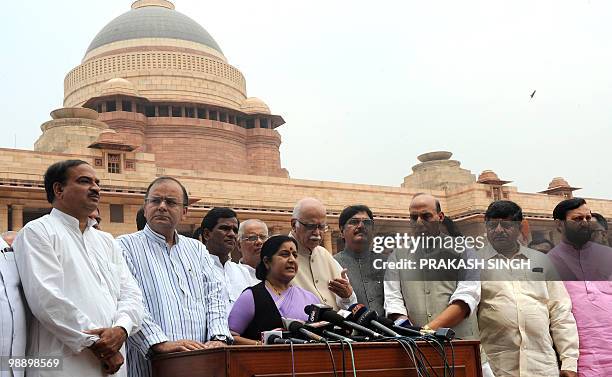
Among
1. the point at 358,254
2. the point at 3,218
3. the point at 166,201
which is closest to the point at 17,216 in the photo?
the point at 3,218

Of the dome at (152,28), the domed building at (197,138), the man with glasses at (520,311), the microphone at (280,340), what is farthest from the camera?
the dome at (152,28)

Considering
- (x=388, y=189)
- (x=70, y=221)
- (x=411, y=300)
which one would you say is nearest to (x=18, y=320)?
(x=70, y=221)

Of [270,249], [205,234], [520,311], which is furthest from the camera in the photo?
[205,234]

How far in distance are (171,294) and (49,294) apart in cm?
67

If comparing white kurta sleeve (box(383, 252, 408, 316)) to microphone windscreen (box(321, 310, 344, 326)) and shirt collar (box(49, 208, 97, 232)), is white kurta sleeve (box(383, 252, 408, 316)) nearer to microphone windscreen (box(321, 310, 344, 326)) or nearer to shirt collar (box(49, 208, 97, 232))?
microphone windscreen (box(321, 310, 344, 326))

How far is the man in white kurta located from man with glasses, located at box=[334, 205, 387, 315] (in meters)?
1.42

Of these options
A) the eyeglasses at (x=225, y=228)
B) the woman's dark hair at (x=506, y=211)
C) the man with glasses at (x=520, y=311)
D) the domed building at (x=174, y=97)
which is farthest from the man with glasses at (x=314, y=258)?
the domed building at (x=174, y=97)

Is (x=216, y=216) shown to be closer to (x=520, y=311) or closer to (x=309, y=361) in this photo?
(x=520, y=311)

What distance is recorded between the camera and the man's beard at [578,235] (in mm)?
4605

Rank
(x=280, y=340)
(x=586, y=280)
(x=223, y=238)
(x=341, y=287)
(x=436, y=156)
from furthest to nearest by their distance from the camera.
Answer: (x=436, y=156) < (x=223, y=238) < (x=586, y=280) < (x=341, y=287) < (x=280, y=340)

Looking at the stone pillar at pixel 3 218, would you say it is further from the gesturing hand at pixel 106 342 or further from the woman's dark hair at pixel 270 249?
the gesturing hand at pixel 106 342

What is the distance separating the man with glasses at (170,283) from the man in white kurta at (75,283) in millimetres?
128

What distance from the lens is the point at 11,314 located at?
3160 millimetres

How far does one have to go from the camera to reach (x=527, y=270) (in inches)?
173
